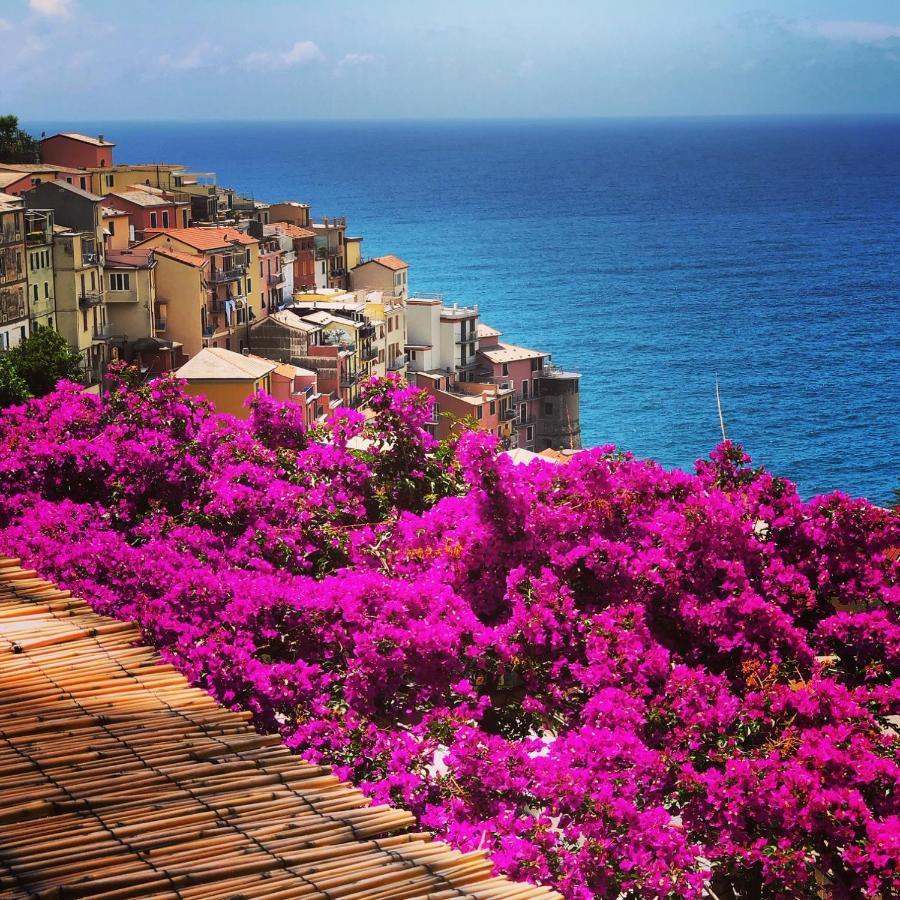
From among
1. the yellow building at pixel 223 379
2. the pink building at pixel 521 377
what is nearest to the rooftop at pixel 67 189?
the yellow building at pixel 223 379

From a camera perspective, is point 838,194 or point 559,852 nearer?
point 559,852

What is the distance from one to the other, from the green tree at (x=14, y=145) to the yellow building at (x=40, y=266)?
18.2 metres

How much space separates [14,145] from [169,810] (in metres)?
64.2

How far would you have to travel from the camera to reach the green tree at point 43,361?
1592 inches

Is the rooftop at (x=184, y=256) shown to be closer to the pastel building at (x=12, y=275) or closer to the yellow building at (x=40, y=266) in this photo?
the yellow building at (x=40, y=266)

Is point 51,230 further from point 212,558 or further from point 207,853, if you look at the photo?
point 207,853

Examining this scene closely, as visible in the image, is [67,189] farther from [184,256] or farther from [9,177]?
[184,256]

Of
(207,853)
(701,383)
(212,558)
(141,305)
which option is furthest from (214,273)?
(207,853)

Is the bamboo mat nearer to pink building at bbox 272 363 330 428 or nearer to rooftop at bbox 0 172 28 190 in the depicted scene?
pink building at bbox 272 363 330 428

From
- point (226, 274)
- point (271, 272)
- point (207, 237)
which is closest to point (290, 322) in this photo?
point (226, 274)

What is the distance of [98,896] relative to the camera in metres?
4.41

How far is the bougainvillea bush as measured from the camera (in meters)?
7.17

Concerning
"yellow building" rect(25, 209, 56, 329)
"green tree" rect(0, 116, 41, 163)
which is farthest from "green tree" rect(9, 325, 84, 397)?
"green tree" rect(0, 116, 41, 163)

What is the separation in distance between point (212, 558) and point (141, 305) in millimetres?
42743
